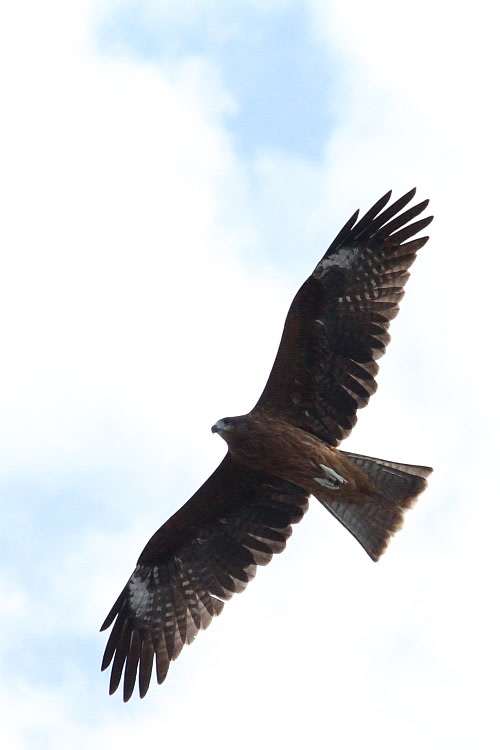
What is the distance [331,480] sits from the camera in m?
12.8

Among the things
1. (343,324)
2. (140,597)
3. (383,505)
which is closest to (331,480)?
(383,505)

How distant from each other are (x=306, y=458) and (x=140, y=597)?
2.83m

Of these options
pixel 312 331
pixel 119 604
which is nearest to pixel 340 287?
pixel 312 331

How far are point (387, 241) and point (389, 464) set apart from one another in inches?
88.9

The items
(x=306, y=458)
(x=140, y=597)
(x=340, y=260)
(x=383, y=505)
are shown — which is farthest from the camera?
(x=140, y=597)

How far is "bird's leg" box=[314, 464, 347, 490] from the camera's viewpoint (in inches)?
496

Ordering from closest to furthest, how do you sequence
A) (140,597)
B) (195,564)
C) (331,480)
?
(331,480) → (195,564) → (140,597)

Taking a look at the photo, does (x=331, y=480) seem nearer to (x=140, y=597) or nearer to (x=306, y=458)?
(x=306, y=458)

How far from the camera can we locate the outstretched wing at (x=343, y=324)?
41.5 ft

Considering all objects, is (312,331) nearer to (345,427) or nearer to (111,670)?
(345,427)

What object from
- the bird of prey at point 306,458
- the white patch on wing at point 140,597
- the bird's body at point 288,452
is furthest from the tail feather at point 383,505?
the white patch on wing at point 140,597

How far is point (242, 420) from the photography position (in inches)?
498

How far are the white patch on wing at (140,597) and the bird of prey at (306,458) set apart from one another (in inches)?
8.9

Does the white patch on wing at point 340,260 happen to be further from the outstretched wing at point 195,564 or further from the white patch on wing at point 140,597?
the white patch on wing at point 140,597
